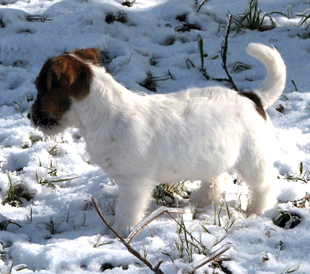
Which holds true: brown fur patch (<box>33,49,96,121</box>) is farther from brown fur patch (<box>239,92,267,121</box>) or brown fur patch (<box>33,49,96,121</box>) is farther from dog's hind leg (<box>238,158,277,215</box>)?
dog's hind leg (<box>238,158,277,215</box>)

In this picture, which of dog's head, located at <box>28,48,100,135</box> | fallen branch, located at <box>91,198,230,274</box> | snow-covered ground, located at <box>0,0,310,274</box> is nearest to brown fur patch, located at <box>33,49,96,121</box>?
dog's head, located at <box>28,48,100,135</box>

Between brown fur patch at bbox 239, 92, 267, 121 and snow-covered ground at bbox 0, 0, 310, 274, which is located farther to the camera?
brown fur patch at bbox 239, 92, 267, 121

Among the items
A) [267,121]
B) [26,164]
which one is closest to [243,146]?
[267,121]

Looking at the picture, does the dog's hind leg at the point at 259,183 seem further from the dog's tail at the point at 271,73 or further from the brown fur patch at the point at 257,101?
the dog's tail at the point at 271,73

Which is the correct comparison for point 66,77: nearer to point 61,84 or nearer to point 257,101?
point 61,84

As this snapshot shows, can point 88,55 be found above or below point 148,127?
above

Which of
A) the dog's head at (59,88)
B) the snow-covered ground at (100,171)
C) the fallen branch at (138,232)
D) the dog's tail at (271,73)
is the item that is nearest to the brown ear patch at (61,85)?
the dog's head at (59,88)

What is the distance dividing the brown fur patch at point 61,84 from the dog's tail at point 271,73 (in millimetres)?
1246

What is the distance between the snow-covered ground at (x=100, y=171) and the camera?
2.77m

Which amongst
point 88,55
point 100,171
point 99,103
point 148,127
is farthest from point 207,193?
point 88,55

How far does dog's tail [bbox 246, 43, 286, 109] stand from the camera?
328cm

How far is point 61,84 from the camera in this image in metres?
3.00

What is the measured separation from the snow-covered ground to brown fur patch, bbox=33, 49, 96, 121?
2.75 feet

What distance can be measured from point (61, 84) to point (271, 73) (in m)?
1.58
